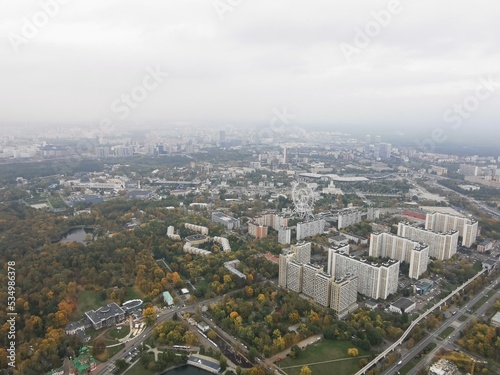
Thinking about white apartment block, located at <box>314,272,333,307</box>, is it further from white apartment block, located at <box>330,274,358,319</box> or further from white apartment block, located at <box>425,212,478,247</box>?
white apartment block, located at <box>425,212,478,247</box>

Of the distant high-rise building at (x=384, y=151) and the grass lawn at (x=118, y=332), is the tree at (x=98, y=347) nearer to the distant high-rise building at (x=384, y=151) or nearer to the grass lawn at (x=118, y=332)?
the grass lawn at (x=118, y=332)

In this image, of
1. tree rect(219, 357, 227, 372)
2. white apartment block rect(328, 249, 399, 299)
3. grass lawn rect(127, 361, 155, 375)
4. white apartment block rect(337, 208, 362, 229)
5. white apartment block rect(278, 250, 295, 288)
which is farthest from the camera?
white apartment block rect(337, 208, 362, 229)

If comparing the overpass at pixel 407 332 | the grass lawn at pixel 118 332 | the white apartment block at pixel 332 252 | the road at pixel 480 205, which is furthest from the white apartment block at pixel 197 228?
the road at pixel 480 205

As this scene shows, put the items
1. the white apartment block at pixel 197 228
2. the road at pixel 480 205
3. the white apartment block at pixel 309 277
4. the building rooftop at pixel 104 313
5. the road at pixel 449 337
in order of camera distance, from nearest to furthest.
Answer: the road at pixel 449 337
the building rooftop at pixel 104 313
the white apartment block at pixel 309 277
the white apartment block at pixel 197 228
the road at pixel 480 205

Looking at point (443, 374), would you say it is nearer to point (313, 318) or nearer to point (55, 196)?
point (313, 318)

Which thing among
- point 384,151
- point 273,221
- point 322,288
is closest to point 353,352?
point 322,288

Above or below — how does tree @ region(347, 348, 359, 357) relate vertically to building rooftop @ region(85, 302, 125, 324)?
below

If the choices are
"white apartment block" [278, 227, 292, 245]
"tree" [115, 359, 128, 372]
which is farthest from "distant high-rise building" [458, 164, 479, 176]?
"tree" [115, 359, 128, 372]
